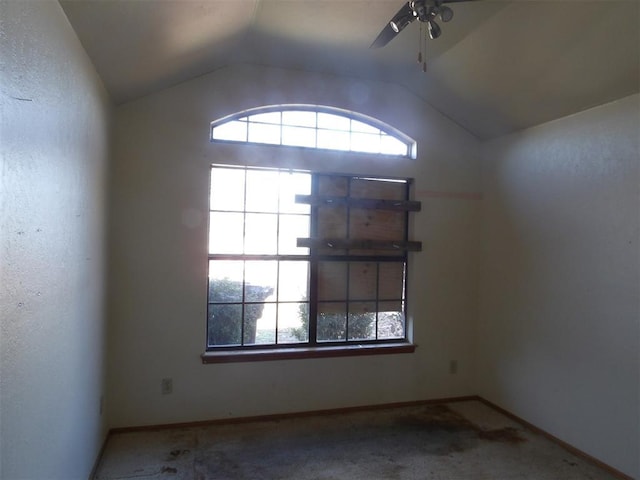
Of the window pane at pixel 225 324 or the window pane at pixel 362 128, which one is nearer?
the window pane at pixel 225 324

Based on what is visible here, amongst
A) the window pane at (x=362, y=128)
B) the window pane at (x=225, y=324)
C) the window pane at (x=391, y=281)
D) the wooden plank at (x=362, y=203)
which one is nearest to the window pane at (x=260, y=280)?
the window pane at (x=225, y=324)

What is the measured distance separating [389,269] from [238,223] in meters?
1.51

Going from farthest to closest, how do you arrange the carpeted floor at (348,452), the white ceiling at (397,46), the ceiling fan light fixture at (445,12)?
the carpeted floor at (348,452)
the white ceiling at (397,46)
the ceiling fan light fixture at (445,12)

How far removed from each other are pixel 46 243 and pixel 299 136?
2300mm

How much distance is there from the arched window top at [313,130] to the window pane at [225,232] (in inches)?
25.8

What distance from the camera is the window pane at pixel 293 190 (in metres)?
3.36

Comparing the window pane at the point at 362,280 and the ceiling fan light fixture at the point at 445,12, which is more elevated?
the ceiling fan light fixture at the point at 445,12

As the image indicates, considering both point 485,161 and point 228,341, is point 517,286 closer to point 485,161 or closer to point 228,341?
point 485,161

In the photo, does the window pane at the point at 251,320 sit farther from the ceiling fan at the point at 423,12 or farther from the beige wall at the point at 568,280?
the ceiling fan at the point at 423,12

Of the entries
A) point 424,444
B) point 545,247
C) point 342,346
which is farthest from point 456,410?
point 545,247

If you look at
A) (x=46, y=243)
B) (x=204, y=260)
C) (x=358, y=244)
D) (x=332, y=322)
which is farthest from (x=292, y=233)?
(x=46, y=243)

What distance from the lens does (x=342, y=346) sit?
136 inches

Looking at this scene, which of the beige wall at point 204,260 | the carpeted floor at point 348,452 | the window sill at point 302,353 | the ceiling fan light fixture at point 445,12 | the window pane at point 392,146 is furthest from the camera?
the window pane at point 392,146

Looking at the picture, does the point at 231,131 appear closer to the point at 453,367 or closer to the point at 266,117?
the point at 266,117
